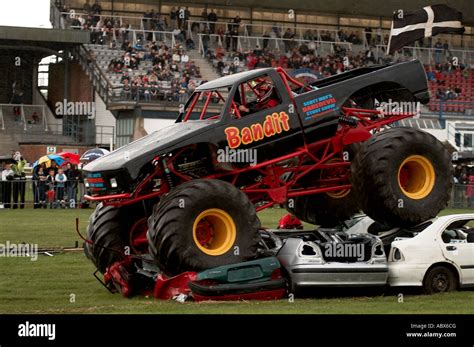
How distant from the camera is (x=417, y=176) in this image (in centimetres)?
1471

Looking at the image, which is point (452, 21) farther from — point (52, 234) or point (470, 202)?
point (52, 234)

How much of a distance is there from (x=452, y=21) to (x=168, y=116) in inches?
574

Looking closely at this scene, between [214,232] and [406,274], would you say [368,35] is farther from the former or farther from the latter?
[214,232]

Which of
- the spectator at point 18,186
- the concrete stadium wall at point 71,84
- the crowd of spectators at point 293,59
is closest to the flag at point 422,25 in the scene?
the spectator at point 18,186

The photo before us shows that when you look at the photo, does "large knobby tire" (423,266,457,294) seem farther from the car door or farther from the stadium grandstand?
the stadium grandstand

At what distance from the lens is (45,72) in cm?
5369

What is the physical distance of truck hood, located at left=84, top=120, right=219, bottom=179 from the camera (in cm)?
1308

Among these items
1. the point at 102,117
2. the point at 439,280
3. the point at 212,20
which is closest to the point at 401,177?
the point at 439,280

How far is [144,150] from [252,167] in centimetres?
162

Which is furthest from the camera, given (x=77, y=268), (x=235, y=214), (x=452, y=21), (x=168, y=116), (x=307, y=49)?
(x=307, y=49)

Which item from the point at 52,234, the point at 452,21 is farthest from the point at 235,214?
the point at 452,21

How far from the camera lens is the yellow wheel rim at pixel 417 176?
47.7 feet

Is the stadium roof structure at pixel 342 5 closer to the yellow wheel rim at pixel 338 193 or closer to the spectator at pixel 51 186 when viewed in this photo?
the spectator at pixel 51 186

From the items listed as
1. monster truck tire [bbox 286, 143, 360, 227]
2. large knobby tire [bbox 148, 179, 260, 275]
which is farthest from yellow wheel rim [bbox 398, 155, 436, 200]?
large knobby tire [bbox 148, 179, 260, 275]
